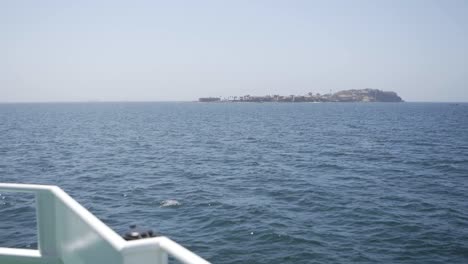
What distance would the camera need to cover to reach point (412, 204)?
18188mm

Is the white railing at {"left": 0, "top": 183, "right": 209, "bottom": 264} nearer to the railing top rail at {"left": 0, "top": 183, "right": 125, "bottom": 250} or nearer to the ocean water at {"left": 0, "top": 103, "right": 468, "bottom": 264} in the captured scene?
the railing top rail at {"left": 0, "top": 183, "right": 125, "bottom": 250}

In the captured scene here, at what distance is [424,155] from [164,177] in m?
24.4

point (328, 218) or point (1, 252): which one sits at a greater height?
point (1, 252)

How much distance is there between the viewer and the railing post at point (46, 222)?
3.87 meters

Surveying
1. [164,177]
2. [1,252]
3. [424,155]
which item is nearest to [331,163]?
[424,155]

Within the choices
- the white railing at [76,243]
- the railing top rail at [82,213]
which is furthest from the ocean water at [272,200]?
the railing top rail at [82,213]

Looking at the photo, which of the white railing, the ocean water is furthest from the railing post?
the ocean water

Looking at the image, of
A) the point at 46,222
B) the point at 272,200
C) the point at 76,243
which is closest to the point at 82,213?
the point at 76,243

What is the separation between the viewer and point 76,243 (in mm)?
3252

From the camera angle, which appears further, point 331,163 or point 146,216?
point 331,163

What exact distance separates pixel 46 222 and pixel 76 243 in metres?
0.91

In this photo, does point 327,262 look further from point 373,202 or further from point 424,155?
point 424,155

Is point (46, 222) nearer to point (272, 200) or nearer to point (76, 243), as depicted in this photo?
point (76, 243)

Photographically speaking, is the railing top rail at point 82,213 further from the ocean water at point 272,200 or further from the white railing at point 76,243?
the ocean water at point 272,200
